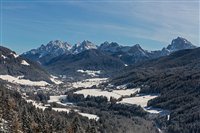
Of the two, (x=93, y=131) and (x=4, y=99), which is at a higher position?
(x=4, y=99)

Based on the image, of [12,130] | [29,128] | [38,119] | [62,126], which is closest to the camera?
[12,130]

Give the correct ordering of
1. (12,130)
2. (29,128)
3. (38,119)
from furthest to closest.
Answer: (38,119) < (29,128) < (12,130)

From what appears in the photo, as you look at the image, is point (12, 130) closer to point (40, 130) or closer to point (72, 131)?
point (40, 130)

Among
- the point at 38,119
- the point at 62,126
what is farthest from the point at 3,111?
the point at 62,126

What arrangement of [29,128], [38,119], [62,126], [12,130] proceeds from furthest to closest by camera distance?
[62,126]
[38,119]
[29,128]
[12,130]

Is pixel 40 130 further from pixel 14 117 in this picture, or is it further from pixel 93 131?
pixel 93 131

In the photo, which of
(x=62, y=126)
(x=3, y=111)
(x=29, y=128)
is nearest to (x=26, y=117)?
(x=29, y=128)

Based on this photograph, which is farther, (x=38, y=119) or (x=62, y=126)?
(x=62, y=126)

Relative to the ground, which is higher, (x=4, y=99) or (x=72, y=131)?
(x=4, y=99)

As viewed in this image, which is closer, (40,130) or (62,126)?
(40,130)
